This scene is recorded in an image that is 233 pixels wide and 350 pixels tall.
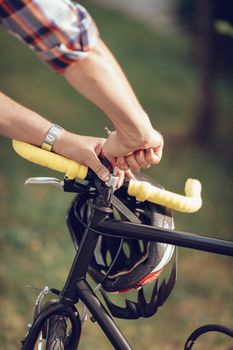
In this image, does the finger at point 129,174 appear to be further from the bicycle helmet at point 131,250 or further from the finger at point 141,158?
the finger at point 141,158

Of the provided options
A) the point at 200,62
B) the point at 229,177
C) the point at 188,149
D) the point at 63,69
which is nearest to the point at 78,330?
the point at 63,69

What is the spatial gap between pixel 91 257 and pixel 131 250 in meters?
0.16

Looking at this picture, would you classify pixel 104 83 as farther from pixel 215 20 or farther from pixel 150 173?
pixel 215 20

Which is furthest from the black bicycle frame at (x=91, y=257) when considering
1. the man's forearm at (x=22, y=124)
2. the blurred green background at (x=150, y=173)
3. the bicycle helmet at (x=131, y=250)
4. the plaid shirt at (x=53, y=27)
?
the blurred green background at (x=150, y=173)

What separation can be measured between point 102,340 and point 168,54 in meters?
5.82

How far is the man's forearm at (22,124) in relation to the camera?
7.41 ft

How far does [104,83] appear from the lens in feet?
6.15

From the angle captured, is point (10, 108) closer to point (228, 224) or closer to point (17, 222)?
point (17, 222)

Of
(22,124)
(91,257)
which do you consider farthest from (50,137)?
(91,257)

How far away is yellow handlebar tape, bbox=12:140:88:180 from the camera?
7.30 ft

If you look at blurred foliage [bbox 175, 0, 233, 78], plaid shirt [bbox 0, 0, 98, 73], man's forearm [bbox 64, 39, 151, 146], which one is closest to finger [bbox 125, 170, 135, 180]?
man's forearm [bbox 64, 39, 151, 146]

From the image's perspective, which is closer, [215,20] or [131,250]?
[131,250]

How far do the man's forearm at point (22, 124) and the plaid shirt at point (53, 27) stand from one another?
16.2 inches

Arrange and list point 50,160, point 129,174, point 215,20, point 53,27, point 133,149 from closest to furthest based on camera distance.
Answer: point 53,27
point 133,149
point 50,160
point 129,174
point 215,20
